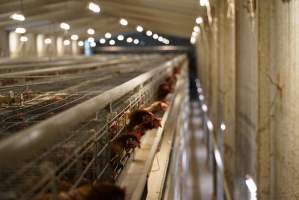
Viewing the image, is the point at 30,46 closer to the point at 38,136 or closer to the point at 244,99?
the point at 244,99

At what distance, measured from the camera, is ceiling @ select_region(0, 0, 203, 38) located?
36.2ft

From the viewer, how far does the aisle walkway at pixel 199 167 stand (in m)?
9.45

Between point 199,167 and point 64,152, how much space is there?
1009cm

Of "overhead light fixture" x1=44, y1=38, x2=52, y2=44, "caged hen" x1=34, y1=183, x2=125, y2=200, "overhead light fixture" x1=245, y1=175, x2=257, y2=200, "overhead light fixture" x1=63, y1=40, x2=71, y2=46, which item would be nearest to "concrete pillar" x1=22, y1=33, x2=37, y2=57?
"overhead light fixture" x1=44, y1=38, x2=52, y2=44

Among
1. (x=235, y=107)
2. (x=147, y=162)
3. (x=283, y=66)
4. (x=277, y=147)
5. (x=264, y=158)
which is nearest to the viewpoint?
(x=147, y=162)

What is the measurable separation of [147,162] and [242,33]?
3.25 meters

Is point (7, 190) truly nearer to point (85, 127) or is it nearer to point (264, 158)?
point (85, 127)

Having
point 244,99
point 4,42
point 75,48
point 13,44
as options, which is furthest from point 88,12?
point 244,99

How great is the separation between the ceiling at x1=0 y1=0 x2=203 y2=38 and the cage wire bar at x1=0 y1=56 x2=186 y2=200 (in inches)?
295

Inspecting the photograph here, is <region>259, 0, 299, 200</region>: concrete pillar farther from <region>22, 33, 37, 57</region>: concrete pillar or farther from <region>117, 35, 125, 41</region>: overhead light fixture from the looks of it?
<region>117, 35, 125, 41</region>: overhead light fixture

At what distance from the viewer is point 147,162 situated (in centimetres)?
267

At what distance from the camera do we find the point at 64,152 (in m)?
1.64

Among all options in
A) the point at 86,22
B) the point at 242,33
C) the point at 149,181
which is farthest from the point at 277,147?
the point at 86,22

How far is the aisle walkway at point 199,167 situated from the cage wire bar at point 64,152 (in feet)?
22.5
